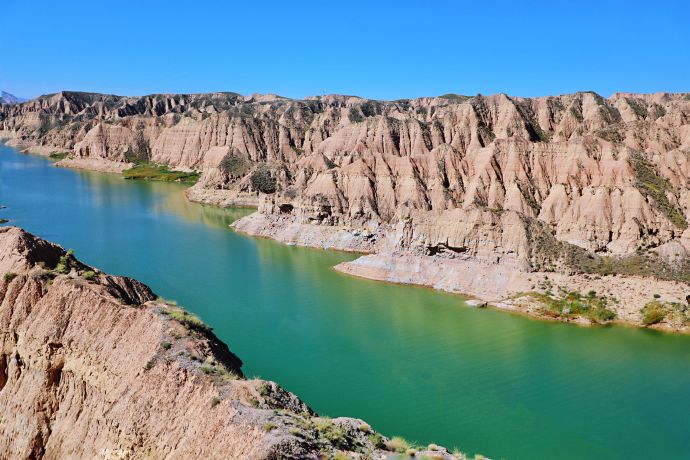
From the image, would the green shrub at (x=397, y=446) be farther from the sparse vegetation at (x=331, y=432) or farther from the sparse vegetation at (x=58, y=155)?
the sparse vegetation at (x=58, y=155)

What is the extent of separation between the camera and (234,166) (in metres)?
102

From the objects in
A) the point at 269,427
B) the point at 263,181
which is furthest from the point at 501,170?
the point at 269,427

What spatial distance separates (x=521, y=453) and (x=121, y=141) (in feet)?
457

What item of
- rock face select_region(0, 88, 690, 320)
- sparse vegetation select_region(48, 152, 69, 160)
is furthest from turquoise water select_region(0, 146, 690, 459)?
sparse vegetation select_region(48, 152, 69, 160)

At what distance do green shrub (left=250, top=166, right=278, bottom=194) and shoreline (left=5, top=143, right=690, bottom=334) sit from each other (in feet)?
64.6

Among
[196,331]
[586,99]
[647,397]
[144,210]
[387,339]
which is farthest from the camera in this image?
[586,99]

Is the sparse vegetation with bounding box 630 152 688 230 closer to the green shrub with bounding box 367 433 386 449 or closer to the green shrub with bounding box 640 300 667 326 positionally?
the green shrub with bounding box 640 300 667 326

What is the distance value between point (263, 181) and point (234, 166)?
14999mm

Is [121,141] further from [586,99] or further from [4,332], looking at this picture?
[4,332]

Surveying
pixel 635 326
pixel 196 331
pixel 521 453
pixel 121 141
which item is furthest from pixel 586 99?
pixel 121 141

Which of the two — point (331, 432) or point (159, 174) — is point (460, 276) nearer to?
point (331, 432)

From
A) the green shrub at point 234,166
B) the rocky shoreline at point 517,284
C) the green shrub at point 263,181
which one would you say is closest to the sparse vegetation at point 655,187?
the rocky shoreline at point 517,284

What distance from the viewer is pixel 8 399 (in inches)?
743

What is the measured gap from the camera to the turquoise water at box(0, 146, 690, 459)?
2520cm
